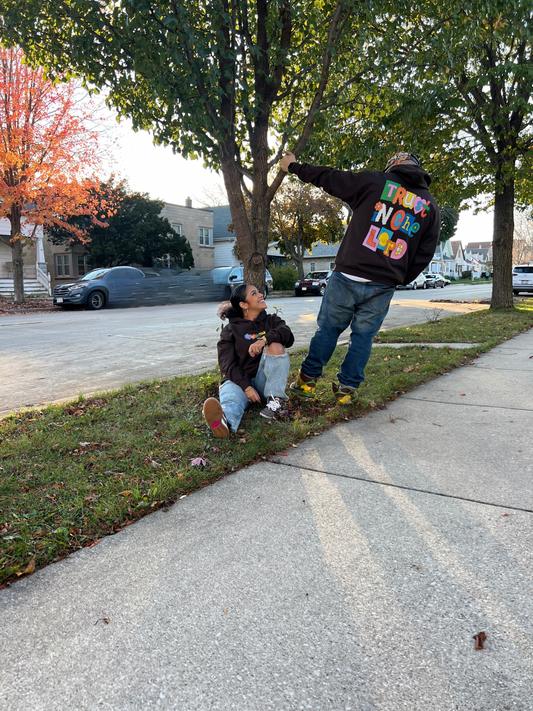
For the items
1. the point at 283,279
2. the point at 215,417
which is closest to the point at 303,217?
the point at 283,279

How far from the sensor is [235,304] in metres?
4.05

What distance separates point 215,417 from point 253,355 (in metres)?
0.63

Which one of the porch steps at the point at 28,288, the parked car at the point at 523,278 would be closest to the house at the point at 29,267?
the porch steps at the point at 28,288

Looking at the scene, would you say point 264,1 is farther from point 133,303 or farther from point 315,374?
point 133,303

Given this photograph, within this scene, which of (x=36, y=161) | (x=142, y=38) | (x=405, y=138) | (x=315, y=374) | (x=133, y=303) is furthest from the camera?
(x=133, y=303)

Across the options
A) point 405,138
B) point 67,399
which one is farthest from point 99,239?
point 67,399

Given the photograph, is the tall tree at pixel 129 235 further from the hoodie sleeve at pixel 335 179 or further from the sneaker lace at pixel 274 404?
the sneaker lace at pixel 274 404

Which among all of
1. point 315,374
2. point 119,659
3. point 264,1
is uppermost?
point 264,1

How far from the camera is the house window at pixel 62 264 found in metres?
31.0

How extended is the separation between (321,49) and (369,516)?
438 centimetres

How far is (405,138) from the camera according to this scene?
11195 millimetres

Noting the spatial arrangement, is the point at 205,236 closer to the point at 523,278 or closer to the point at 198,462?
the point at 523,278

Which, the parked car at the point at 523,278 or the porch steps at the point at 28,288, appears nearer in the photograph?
the porch steps at the point at 28,288

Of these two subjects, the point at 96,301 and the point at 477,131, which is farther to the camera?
the point at 96,301
